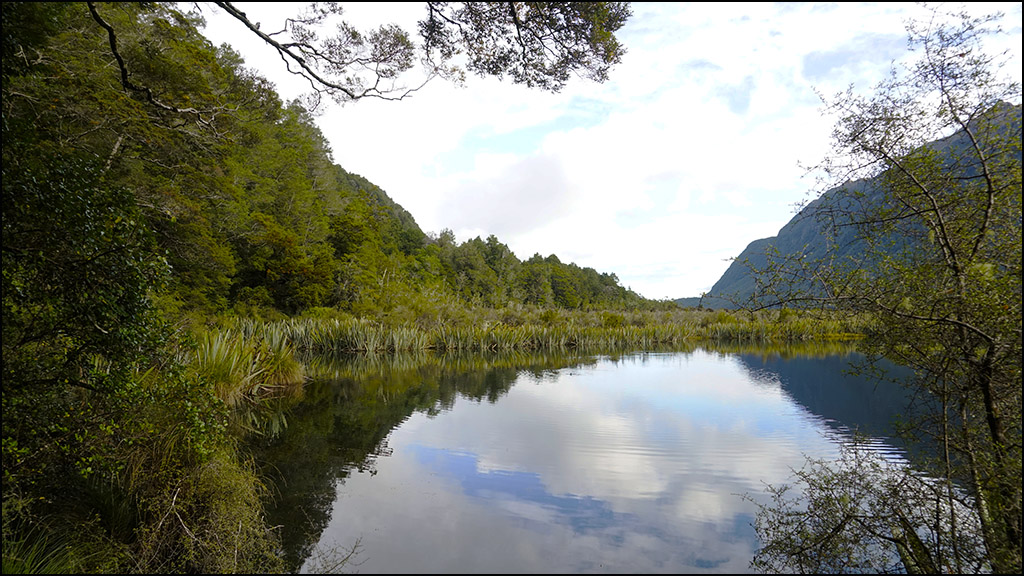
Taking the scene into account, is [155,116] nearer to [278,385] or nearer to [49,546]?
[278,385]

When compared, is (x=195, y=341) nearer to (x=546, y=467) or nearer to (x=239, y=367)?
(x=546, y=467)

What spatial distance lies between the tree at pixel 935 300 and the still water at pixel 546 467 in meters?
0.79

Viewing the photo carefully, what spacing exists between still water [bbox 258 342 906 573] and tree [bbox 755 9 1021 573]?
0.79 meters

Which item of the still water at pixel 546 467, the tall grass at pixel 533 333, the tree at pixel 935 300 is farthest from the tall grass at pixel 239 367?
the tree at pixel 935 300

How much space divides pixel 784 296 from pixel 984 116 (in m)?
1.36

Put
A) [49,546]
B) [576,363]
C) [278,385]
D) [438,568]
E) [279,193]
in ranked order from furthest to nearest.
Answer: [279,193]
[576,363]
[278,385]
[438,568]
[49,546]

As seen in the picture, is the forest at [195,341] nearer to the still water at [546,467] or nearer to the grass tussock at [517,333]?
the still water at [546,467]

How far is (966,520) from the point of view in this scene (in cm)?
253

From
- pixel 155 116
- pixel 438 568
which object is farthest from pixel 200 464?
pixel 155 116

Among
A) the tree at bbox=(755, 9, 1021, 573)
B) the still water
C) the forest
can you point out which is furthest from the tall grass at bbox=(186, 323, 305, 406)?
the tree at bbox=(755, 9, 1021, 573)

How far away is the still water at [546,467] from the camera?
3.05 m

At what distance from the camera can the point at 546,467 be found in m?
4.77

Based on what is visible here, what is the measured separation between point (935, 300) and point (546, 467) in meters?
3.49

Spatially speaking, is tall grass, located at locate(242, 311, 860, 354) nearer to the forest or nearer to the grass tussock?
the grass tussock
